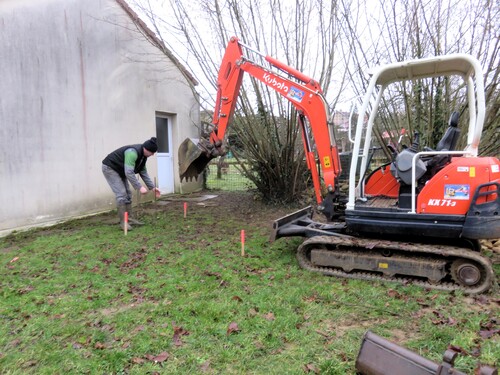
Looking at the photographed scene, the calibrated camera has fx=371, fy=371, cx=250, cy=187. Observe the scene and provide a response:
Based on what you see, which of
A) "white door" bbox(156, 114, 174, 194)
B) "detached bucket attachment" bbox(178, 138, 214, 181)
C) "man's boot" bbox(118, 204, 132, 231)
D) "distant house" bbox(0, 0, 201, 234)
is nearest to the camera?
"detached bucket attachment" bbox(178, 138, 214, 181)

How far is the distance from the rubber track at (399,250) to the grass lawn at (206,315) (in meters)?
0.11

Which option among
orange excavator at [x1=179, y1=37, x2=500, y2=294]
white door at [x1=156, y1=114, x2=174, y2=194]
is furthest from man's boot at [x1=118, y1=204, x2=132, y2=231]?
white door at [x1=156, y1=114, x2=174, y2=194]

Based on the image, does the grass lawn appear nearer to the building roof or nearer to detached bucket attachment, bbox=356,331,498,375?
detached bucket attachment, bbox=356,331,498,375

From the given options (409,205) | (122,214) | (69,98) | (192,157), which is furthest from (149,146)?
(409,205)

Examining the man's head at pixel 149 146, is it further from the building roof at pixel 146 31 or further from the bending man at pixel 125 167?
the building roof at pixel 146 31

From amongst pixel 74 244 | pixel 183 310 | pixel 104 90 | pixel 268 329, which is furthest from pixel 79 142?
pixel 268 329

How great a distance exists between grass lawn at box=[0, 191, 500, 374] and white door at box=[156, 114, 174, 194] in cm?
538

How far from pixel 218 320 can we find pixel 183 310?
40cm

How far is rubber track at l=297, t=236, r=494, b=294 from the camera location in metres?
3.94

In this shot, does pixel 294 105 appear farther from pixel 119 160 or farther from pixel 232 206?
pixel 232 206

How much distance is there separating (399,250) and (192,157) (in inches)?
146

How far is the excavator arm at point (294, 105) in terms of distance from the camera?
17.1 ft

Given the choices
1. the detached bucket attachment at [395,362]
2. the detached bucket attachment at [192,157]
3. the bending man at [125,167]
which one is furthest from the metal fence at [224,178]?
the detached bucket attachment at [395,362]

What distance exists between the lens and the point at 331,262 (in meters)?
4.62
